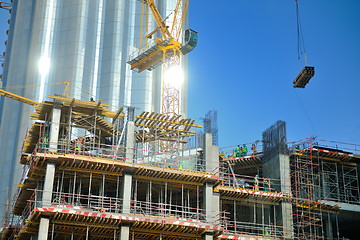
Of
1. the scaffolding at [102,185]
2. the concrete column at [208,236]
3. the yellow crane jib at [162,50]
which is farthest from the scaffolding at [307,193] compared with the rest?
the yellow crane jib at [162,50]

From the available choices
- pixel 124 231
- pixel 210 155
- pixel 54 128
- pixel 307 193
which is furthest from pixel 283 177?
pixel 54 128

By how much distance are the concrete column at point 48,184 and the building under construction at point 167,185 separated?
8cm

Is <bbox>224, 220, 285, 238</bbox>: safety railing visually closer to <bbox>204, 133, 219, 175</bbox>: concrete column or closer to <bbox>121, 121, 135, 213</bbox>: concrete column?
<bbox>204, 133, 219, 175</bbox>: concrete column

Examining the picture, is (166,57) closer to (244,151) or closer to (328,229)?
(244,151)

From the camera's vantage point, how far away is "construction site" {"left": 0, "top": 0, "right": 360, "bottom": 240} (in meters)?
50.6

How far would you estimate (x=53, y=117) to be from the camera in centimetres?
5331

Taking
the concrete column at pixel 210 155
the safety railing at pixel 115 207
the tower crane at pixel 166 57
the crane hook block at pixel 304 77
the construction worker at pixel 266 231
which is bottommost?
the construction worker at pixel 266 231

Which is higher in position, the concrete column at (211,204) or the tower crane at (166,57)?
the tower crane at (166,57)

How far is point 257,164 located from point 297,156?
232 inches

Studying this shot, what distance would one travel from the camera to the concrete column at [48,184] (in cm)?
4903

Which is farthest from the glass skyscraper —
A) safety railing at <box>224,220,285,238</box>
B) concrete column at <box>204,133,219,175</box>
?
safety railing at <box>224,220,285,238</box>

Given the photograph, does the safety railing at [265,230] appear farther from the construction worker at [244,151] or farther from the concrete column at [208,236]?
the construction worker at [244,151]

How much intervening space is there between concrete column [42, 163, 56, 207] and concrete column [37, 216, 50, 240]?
132cm

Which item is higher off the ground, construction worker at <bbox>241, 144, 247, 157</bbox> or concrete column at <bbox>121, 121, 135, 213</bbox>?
construction worker at <bbox>241, 144, 247, 157</bbox>
